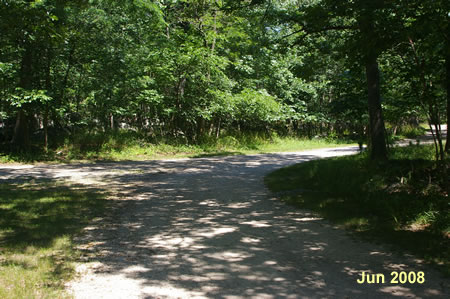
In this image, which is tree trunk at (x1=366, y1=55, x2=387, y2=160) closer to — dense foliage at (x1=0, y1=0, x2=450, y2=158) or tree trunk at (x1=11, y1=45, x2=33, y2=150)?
dense foliage at (x1=0, y1=0, x2=450, y2=158)

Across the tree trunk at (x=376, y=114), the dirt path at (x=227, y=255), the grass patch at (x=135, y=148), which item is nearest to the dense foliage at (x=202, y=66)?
the tree trunk at (x=376, y=114)

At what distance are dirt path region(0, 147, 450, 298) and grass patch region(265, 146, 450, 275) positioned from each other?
38 cm

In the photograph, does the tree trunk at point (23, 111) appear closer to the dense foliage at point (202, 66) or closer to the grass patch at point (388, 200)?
the dense foliage at point (202, 66)

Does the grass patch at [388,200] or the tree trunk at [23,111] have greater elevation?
the tree trunk at [23,111]

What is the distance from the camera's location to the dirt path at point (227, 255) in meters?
3.76

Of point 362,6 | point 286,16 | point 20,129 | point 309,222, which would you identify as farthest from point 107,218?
point 20,129

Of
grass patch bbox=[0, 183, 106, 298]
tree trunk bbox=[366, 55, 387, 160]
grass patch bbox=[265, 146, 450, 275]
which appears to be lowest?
grass patch bbox=[0, 183, 106, 298]

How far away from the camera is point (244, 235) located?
219 inches

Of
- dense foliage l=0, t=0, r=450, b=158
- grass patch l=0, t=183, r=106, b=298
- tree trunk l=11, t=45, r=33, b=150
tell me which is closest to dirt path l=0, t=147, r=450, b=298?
grass patch l=0, t=183, r=106, b=298

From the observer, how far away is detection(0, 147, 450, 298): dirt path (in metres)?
3.76

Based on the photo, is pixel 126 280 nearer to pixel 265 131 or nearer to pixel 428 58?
pixel 428 58

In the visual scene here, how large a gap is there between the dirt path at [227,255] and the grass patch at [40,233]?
296 millimetres

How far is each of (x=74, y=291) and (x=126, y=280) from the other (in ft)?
1.76

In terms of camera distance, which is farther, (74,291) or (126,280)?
(126,280)
